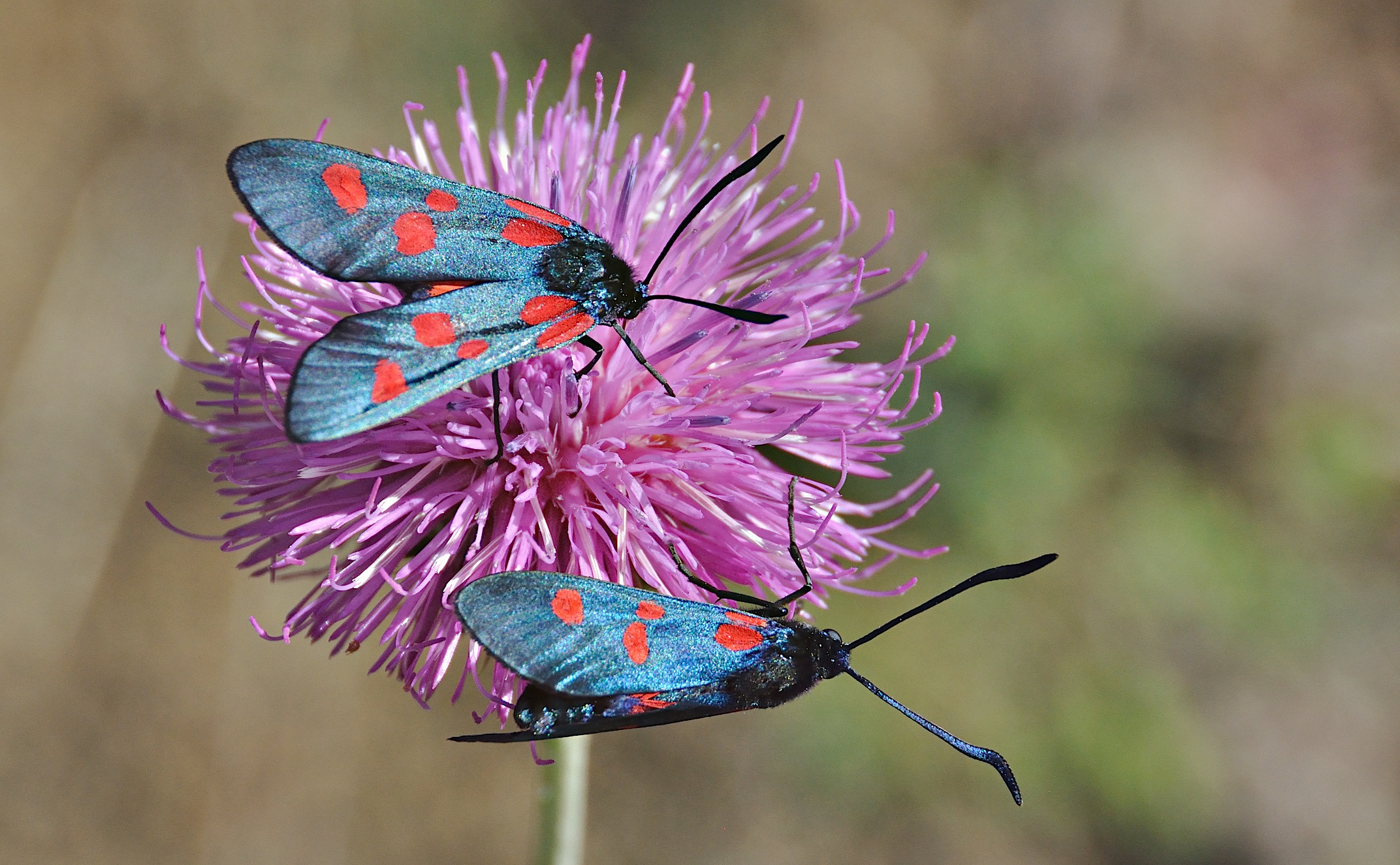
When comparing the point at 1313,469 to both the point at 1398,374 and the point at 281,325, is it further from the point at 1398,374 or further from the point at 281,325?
the point at 281,325

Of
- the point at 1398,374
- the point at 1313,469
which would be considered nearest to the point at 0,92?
the point at 1313,469

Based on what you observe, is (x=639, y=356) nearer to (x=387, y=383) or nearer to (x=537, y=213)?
(x=537, y=213)

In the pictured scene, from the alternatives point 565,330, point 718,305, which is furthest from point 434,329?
point 718,305

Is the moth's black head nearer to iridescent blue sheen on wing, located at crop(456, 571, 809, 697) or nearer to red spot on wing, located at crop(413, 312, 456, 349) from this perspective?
iridescent blue sheen on wing, located at crop(456, 571, 809, 697)

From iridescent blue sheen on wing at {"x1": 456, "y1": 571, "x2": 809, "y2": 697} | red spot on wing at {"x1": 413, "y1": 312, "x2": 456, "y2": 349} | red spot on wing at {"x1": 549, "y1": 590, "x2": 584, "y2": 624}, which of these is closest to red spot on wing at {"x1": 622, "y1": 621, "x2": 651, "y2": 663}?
iridescent blue sheen on wing at {"x1": 456, "y1": 571, "x2": 809, "y2": 697}

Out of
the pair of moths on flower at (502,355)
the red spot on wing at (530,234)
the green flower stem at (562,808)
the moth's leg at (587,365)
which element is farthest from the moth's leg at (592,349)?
the green flower stem at (562,808)
